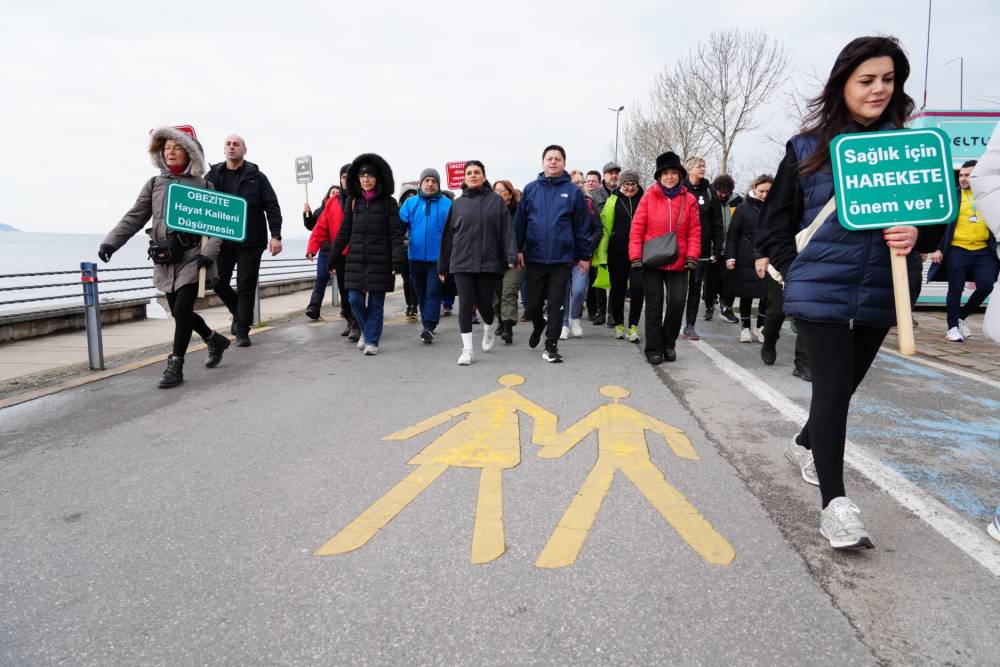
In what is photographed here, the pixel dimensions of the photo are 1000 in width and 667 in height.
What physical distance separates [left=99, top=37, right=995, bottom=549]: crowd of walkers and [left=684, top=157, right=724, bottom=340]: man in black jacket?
25mm

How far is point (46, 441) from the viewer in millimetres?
4184

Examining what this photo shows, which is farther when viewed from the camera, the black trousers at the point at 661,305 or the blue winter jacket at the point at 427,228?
the blue winter jacket at the point at 427,228

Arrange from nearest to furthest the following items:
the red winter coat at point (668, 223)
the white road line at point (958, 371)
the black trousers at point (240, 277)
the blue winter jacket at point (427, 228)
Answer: the white road line at point (958, 371), the red winter coat at point (668, 223), the black trousers at point (240, 277), the blue winter jacket at point (427, 228)

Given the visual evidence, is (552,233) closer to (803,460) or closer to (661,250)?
(661,250)

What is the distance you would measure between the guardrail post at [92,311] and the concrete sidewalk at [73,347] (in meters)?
0.27

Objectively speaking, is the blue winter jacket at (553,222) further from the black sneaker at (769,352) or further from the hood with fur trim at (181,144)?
the hood with fur trim at (181,144)

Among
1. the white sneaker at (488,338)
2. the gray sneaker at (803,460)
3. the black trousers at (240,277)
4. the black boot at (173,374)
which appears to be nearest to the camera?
the gray sneaker at (803,460)

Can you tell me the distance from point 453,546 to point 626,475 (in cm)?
113

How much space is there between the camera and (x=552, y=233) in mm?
6742

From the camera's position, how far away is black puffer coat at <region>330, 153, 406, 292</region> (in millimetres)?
7020

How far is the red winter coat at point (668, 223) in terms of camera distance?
6500 mm

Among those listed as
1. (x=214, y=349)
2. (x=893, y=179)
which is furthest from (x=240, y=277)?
(x=893, y=179)

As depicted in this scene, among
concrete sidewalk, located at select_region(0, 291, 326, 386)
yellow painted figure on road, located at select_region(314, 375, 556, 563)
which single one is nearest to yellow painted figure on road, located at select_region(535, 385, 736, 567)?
yellow painted figure on road, located at select_region(314, 375, 556, 563)

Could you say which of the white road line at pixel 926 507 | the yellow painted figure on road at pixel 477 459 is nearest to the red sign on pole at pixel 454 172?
the yellow painted figure on road at pixel 477 459
